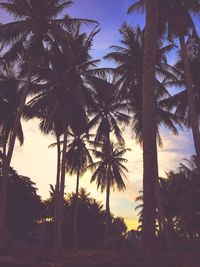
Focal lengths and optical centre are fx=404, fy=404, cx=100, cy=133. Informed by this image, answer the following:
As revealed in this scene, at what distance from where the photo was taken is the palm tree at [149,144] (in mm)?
8836

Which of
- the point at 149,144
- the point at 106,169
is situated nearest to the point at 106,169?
the point at 106,169

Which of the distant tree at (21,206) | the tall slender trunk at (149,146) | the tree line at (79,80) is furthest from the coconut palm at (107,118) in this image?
the tall slender trunk at (149,146)

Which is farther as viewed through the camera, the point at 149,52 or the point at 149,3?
the point at 149,3

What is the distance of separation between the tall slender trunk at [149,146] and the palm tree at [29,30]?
1246 centimetres

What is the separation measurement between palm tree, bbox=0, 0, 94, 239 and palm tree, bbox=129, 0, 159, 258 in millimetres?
12440

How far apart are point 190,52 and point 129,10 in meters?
7.28

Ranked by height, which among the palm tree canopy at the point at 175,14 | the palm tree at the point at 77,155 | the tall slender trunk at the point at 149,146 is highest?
the palm tree canopy at the point at 175,14

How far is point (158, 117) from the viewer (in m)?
30.1

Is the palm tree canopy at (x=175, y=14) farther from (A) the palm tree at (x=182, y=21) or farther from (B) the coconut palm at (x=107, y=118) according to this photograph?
(B) the coconut palm at (x=107, y=118)

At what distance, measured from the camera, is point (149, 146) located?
956 centimetres

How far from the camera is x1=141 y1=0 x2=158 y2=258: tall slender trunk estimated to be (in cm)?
883

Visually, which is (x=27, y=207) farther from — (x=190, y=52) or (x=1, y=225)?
(x=190, y=52)

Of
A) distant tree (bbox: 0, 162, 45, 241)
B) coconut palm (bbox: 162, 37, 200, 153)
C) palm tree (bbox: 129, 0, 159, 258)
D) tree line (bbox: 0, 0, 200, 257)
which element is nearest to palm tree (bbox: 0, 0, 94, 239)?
tree line (bbox: 0, 0, 200, 257)

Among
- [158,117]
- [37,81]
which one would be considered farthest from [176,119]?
[37,81]
